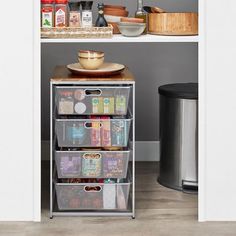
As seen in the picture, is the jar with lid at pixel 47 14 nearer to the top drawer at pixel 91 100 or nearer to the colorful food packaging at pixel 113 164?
the top drawer at pixel 91 100

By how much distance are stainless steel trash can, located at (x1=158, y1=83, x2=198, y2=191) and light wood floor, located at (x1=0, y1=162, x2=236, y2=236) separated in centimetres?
21

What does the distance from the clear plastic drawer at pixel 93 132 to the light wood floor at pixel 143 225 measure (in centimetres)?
34

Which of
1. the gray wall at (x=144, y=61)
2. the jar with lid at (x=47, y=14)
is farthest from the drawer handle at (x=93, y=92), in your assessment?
the gray wall at (x=144, y=61)

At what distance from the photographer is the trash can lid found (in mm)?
3730

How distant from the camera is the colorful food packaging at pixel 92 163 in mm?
3330

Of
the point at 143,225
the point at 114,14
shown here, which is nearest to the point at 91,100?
the point at 114,14

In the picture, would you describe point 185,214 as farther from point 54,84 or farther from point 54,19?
point 54,19

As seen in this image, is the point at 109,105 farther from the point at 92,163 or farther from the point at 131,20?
the point at 131,20

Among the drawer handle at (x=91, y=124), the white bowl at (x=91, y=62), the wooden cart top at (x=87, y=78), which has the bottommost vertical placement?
the drawer handle at (x=91, y=124)

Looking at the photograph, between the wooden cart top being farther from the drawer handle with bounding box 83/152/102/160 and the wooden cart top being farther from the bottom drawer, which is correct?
the bottom drawer

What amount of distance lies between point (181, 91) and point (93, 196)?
2.53 feet
